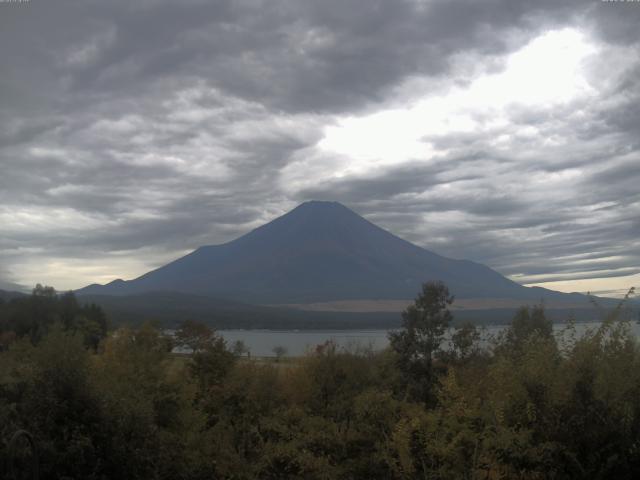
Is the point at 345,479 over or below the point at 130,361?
below

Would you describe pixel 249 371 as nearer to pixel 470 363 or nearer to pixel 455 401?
pixel 470 363

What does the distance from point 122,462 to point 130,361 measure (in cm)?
1399

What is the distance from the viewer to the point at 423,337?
38.7 m

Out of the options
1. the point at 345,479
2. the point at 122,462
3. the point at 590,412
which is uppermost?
the point at 590,412

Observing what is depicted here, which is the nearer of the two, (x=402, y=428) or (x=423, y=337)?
(x=402, y=428)

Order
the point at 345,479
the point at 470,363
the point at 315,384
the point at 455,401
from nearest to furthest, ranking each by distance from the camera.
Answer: the point at 455,401
the point at 345,479
the point at 315,384
the point at 470,363

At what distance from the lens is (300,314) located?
18262 cm

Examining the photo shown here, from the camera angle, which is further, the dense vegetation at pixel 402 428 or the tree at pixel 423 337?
the tree at pixel 423 337

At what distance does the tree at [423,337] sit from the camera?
120ft

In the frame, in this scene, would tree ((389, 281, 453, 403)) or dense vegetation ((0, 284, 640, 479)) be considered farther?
tree ((389, 281, 453, 403))

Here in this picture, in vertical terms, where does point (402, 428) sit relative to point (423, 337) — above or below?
below

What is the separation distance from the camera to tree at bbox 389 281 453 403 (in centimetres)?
3656

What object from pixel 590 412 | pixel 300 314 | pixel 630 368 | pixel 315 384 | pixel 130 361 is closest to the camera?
pixel 590 412

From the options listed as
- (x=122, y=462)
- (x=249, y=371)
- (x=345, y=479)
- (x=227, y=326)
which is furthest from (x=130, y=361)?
(x=227, y=326)
